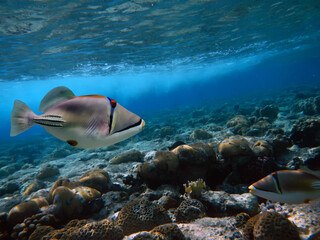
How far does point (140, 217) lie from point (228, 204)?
200 cm

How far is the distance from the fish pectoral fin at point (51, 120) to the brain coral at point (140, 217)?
281 centimetres

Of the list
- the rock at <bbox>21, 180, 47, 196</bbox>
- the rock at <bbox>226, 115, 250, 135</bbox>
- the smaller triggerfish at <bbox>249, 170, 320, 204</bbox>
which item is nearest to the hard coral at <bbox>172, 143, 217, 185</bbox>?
the smaller triggerfish at <bbox>249, 170, 320, 204</bbox>

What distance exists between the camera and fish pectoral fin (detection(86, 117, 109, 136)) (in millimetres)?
1043

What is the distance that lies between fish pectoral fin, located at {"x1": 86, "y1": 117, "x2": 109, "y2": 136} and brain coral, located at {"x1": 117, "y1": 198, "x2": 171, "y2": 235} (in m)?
2.80

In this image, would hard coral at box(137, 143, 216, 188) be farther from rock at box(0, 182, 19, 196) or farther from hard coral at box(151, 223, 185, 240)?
rock at box(0, 182, 19, 196)

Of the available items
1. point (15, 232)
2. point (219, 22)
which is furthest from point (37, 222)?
point (219, 22)

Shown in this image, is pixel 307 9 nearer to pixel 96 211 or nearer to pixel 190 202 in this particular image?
pixel 190 202

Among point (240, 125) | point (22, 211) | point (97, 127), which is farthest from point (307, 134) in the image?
point (22, 211)

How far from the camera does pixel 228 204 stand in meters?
3.91

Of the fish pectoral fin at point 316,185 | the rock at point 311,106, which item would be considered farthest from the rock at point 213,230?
the rock at point 311,106

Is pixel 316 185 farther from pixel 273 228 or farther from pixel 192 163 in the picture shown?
pixel 192 163

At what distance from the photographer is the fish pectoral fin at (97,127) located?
1043 mm

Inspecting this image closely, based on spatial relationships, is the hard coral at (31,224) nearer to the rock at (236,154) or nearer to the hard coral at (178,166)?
the hard coral at (178,166)

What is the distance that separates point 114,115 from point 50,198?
5405 mm
